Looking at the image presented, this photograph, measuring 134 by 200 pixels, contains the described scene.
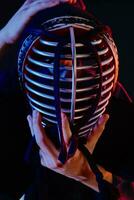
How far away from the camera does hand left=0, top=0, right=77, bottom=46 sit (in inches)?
21.3

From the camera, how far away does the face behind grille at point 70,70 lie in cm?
46

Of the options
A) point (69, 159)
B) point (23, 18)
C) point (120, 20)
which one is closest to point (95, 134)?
point (69, 159)

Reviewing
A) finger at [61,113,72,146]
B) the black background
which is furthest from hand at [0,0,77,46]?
the black background

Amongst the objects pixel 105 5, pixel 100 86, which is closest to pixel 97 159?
pixel 100 86

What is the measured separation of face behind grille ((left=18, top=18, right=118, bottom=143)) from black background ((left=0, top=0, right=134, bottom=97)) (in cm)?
113

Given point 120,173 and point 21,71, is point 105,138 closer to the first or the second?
point 120,173

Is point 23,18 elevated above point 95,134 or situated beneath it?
elevated above

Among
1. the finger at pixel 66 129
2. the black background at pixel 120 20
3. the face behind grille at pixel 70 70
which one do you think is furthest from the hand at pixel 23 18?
the black background at pixel 120 20

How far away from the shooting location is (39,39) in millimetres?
478

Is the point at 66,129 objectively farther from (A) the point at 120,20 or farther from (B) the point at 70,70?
(A) the point at 120,20

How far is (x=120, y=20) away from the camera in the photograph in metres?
2.11

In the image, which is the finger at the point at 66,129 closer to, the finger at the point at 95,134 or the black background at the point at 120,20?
the finger at the point at 95,134

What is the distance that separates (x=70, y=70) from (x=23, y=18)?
0.16m

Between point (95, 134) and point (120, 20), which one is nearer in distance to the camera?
point (95, 134)
